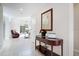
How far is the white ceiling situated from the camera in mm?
2285

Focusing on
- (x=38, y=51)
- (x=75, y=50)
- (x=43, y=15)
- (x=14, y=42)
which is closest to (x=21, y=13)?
(x=43, y=15)

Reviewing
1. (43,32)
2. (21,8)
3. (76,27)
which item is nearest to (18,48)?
(43,32)

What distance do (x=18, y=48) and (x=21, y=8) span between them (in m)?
0.76

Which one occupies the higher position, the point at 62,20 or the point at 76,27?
the point at 62,20

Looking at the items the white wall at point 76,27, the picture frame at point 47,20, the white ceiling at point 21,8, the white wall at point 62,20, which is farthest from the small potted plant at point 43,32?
the white wall at point 76,27

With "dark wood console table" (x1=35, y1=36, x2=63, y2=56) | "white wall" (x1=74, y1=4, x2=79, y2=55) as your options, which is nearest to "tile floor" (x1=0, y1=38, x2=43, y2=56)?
"dark wood console table" (x1=35, y1=36, x2=63, y2=56)

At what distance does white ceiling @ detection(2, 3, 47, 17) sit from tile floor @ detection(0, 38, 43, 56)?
52 cm

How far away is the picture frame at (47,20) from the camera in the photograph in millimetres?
2447

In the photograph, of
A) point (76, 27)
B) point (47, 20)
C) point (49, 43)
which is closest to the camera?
point (76, 27)

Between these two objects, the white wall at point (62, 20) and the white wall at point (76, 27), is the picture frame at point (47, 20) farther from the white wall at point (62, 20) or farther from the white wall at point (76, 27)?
the white wall at point (76, 27)

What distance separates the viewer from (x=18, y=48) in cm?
235

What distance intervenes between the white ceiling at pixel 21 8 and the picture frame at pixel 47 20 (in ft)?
0.59

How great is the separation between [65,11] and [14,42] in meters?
1.14

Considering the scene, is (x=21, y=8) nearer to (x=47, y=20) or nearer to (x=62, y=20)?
(x=47, y=20)
